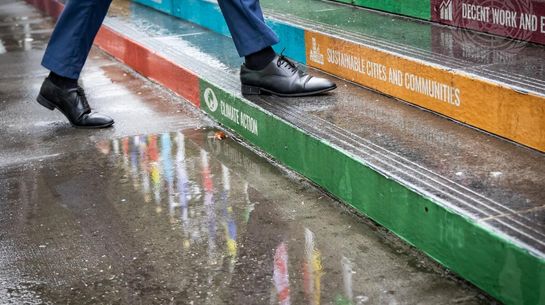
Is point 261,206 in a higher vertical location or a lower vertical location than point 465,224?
lower

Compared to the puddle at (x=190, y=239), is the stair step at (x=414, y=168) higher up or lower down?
higher up

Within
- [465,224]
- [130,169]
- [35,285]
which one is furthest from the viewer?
[130,169]

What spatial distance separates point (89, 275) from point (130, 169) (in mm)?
1133

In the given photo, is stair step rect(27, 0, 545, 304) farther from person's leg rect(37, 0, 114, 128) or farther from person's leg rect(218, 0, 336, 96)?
person's leg rect(37, 0, 114, 128)

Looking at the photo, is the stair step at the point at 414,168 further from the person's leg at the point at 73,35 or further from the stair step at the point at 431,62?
the person's leg at the point at 73,35

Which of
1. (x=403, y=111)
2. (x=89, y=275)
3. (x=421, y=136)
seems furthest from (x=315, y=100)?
(x=89, y=275)

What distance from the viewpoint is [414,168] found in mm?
3141

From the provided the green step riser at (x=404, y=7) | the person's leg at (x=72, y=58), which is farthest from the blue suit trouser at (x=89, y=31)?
the green step riser at (x=404, y=7)

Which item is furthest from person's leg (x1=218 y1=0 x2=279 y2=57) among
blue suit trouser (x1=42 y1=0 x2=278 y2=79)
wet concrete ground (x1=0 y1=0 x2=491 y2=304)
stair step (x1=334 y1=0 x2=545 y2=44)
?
stair step (x1=334 y1=0 x2=545 y2=44)

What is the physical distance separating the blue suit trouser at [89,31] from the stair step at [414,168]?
0.99 ft

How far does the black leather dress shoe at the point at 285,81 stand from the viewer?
13.9 feet

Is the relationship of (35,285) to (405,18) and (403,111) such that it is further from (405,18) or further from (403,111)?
(405,18)

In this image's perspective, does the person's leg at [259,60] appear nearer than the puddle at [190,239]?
No

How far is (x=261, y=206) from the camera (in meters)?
3.40
